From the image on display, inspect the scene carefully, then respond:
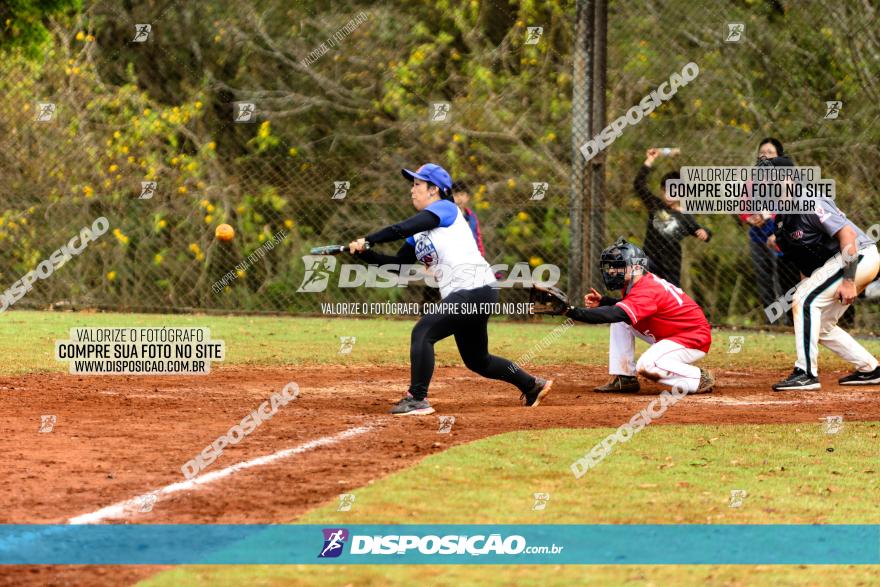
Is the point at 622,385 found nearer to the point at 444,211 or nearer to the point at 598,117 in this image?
the point at 444,211

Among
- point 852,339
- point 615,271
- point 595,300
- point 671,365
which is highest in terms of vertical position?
point 615,271

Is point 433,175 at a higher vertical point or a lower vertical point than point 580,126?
lower

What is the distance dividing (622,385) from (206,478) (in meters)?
4.83

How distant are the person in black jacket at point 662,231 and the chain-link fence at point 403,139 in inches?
87.6

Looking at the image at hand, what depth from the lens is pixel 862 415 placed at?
29.6 ft

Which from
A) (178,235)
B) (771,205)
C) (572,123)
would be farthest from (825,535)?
(178,235)

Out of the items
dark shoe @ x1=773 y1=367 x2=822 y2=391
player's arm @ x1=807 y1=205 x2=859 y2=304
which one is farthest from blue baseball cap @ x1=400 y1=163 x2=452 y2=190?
dark shoe @ x1=773 y1=367 x2=822 y2=391

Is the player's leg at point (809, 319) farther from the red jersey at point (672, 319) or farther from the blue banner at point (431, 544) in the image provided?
the blue banner at point (431, 544)

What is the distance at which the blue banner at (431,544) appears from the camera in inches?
195

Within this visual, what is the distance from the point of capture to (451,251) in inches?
341

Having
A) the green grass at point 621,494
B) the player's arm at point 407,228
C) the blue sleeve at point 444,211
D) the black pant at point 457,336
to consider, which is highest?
→ the blue sleeve at point 444,211

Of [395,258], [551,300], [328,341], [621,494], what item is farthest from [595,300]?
[328,341]

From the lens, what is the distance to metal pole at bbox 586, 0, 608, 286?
16312 millimetres

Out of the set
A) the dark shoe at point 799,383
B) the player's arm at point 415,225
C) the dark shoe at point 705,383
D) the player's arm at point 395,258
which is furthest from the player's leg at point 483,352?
the dark shoe at point 799,383
